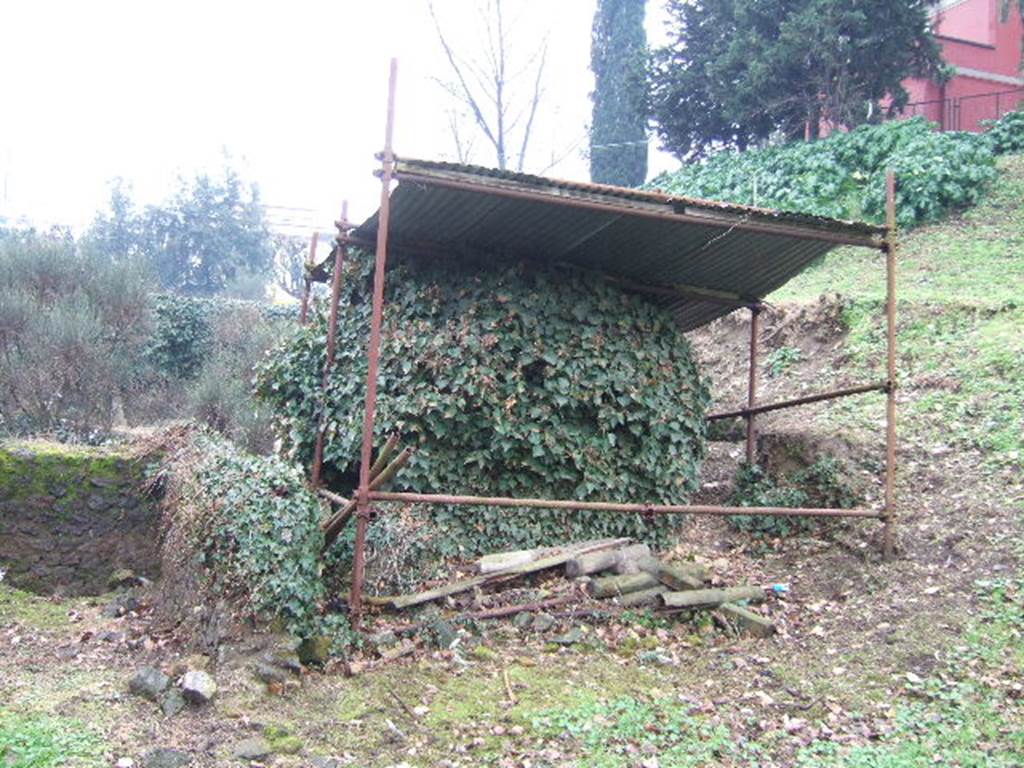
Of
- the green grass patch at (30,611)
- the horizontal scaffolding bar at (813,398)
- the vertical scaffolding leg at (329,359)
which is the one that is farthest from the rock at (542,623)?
the green grass patch at (30,611)

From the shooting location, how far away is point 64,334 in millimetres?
13156

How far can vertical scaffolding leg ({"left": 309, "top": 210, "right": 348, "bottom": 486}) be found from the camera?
788 centimetres

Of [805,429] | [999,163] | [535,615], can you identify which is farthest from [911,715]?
[999,163]

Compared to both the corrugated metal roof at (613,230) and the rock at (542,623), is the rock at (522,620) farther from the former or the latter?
the corrugated metal roof at (613,230)

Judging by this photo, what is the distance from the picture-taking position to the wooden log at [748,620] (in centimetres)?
629

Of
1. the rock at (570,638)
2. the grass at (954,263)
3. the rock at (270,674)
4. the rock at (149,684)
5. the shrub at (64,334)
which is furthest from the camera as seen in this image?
the shrub at (64,334)

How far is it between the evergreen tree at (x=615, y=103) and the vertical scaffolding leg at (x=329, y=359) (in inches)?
562

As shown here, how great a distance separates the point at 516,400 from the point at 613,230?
61.7 inches

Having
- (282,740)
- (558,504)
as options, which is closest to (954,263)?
(558,504)

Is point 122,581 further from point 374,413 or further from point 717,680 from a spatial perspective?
point 717,680

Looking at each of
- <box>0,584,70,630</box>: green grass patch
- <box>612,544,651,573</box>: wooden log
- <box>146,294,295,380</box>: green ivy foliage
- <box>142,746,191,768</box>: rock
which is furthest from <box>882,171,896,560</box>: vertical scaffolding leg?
<box>146,294,295,380</box>: green ivy foliage

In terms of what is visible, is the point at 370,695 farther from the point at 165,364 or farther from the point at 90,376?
the point at 165,364

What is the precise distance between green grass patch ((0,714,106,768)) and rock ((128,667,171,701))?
1.39 ft

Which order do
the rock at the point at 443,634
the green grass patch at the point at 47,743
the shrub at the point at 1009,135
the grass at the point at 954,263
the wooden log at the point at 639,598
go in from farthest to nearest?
the shrub at the point at 1009,135, the grass at the point at 954,263, the wooden log at the point at 639,598, the rock at the point at 443,634, the green grass patch at the point at 47,743
